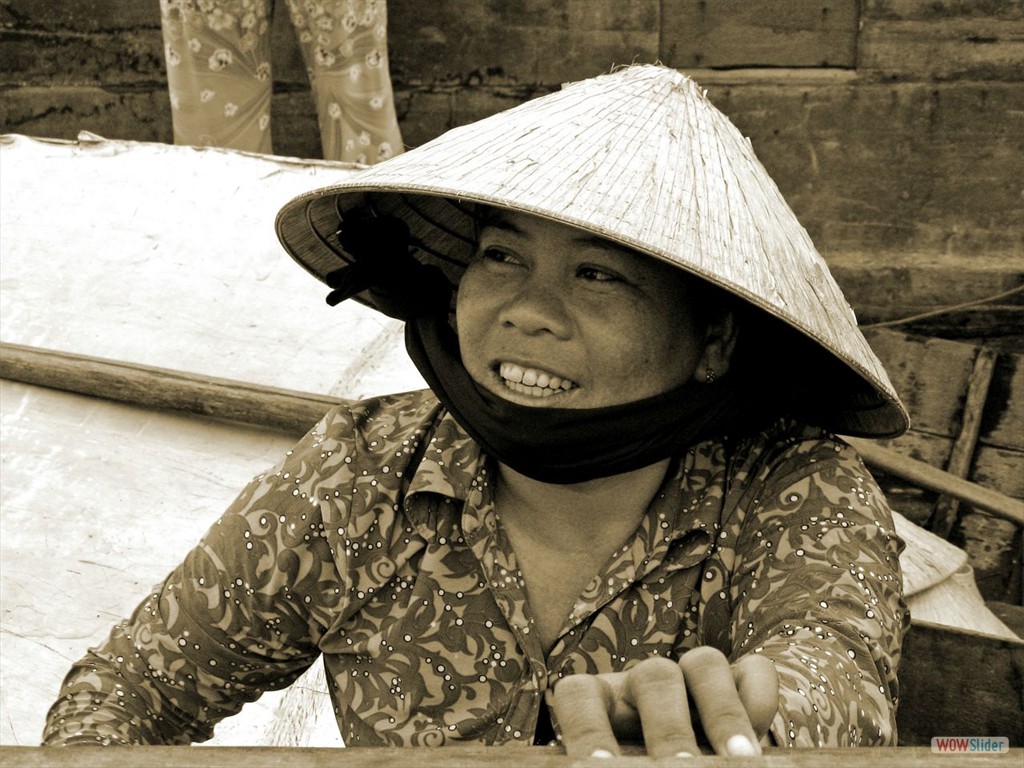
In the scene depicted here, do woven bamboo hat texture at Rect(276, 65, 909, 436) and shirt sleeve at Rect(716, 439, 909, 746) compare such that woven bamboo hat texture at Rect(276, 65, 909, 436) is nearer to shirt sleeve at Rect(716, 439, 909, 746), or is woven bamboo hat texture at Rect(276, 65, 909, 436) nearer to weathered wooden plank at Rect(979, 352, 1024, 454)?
shirt sleeve at Rect(716, 439, 909, 746)

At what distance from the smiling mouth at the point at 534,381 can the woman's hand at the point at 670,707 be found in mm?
486

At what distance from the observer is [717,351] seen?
1423mm

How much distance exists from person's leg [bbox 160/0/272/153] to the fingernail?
3057 mm

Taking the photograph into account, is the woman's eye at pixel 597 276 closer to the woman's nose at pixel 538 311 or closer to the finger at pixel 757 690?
the woman's nose at pixel 538 311

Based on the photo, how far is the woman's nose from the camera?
130 cm

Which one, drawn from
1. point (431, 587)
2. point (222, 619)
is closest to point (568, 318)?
Result: point (431, 587)

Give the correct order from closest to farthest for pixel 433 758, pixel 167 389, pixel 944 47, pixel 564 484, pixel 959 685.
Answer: pixel 433 758 < pixel 564 484 < pixel 959 685 < pixel 167 389 < pixel 944 47

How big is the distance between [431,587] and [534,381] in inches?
10.3

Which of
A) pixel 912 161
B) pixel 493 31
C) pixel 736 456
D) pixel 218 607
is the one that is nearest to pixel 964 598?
pixel 736 456

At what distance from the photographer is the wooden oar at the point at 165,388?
252cm

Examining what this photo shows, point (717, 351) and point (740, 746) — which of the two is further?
point (717, 351)

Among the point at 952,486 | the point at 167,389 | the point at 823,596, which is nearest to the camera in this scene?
the point at 823,596

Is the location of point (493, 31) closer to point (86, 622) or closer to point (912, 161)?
point (912, 161)

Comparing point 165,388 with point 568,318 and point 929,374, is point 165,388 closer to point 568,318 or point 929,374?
point 568,318
